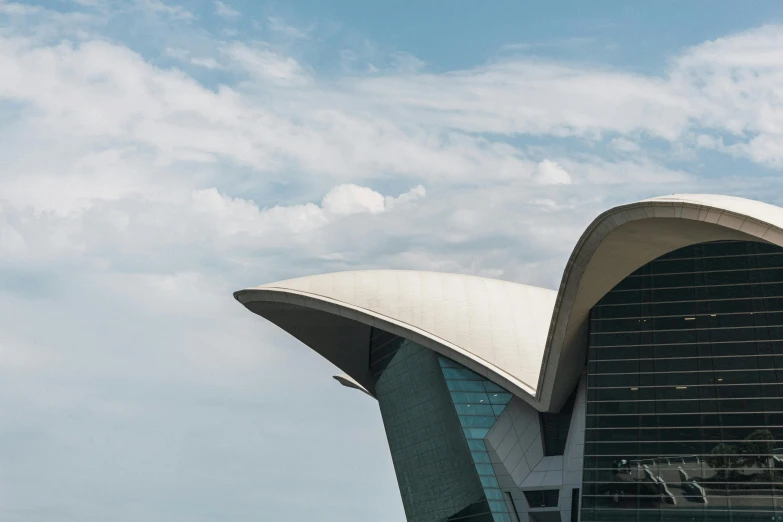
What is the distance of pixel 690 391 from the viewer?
3759 centimetres

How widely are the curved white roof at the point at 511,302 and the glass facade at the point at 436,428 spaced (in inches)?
52.0

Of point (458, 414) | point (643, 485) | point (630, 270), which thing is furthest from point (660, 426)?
point (458, 414)

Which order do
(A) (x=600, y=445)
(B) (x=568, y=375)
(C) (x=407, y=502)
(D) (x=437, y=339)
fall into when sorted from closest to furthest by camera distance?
1. (A) (x=600, y=445)
2. (B) (x=568, y=375)
3. (D) (x=437, y=339)
4. (C) (x=407, y=502)

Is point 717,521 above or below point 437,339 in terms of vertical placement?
below

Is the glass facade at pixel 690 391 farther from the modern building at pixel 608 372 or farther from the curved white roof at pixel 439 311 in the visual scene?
the curved white roof at pixel 439 311

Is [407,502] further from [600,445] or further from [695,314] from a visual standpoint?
[695,314]

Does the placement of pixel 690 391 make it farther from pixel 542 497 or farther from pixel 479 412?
pixel 479 412

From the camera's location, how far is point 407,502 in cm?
4759

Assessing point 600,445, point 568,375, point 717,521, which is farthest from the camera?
point 568,375

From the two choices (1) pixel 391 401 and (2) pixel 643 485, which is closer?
(2) pixel 643 485

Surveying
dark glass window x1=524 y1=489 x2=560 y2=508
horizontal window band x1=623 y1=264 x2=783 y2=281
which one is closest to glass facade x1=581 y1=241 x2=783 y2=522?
horizontal window band x1=623 y1=264 x2=783 y2=281

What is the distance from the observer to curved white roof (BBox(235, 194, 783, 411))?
33781 millimetres

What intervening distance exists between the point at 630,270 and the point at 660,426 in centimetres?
558

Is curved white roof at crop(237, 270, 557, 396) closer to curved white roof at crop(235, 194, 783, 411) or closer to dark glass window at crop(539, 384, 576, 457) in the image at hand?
curved white roof at crop(235, 194, 783, 411)
